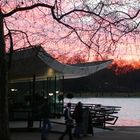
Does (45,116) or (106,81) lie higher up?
(106,81)

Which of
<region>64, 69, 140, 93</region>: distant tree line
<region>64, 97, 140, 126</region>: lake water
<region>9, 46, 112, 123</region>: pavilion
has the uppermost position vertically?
<region>64, 69, 140, 93</region>: distant tree line

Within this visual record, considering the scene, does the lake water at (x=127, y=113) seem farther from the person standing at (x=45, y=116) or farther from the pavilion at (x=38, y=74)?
the person standing at (x=45, y=116)

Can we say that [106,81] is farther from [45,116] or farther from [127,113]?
[45,116]

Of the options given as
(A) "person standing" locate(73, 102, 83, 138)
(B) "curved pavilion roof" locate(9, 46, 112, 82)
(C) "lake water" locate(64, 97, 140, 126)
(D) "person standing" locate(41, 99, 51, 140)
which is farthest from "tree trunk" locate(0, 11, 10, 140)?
(C) "lake water" locate(64, 97, 140, 126)

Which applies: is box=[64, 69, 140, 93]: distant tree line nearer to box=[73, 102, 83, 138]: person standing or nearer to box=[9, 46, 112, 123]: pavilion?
box=[9, 46, 112, 123]: pavilion

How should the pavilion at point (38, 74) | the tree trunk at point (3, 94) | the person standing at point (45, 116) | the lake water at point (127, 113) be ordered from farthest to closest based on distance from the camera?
1. the lake water at point (127, 113)
2. the pavilion at point (38, 74)
3. the person standing at point (45, 116)
4. the tree trunk at point (3, 94)

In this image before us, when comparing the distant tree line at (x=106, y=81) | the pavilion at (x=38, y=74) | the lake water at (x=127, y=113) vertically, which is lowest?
the lake water at (x=127, y=113)

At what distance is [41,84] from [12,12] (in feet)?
67.3

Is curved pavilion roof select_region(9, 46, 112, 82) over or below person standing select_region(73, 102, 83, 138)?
over

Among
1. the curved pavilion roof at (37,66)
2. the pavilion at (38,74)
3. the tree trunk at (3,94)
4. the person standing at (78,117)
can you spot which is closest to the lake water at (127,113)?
the pavilion at (38,74)

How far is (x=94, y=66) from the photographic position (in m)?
40.3

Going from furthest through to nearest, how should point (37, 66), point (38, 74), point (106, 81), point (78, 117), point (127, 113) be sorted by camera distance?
point (106, 81)
point (127, 113)
point (38, 74)
point (37, 66)
point (78, 117)

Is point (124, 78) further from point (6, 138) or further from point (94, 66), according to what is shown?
point (6, 138)

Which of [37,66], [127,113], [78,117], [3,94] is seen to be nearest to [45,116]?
[78,117]
